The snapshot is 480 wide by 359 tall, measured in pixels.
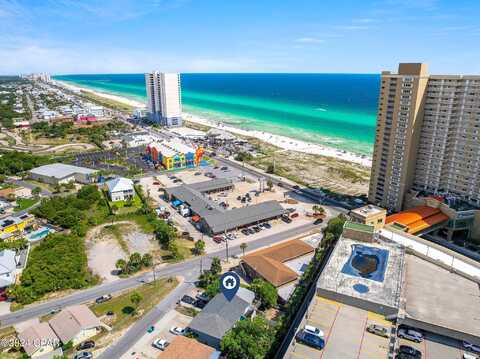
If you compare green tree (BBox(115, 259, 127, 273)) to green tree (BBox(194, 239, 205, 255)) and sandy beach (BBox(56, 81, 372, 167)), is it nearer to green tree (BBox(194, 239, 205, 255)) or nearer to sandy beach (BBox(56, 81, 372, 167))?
green tree (BBox(194, 239, 205, 255))

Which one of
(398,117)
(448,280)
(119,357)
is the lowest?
(119,357)

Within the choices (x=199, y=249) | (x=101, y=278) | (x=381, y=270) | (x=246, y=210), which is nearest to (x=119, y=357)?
(x=101, y=278)

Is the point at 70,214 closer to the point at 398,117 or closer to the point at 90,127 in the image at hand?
the point at 398,117

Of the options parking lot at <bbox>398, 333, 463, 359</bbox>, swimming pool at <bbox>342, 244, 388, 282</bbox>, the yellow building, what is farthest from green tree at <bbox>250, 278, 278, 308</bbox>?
the yellow building

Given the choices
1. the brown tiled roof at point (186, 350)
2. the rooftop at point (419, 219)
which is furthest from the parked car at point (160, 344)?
the rooftop at point (419, 219)

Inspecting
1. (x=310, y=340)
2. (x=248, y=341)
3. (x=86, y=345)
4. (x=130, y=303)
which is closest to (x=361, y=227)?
(x=310, y=340)

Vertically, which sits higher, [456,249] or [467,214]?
[467,214]

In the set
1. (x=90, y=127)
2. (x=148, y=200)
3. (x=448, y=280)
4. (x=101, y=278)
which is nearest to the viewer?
(x=448, y=280)
